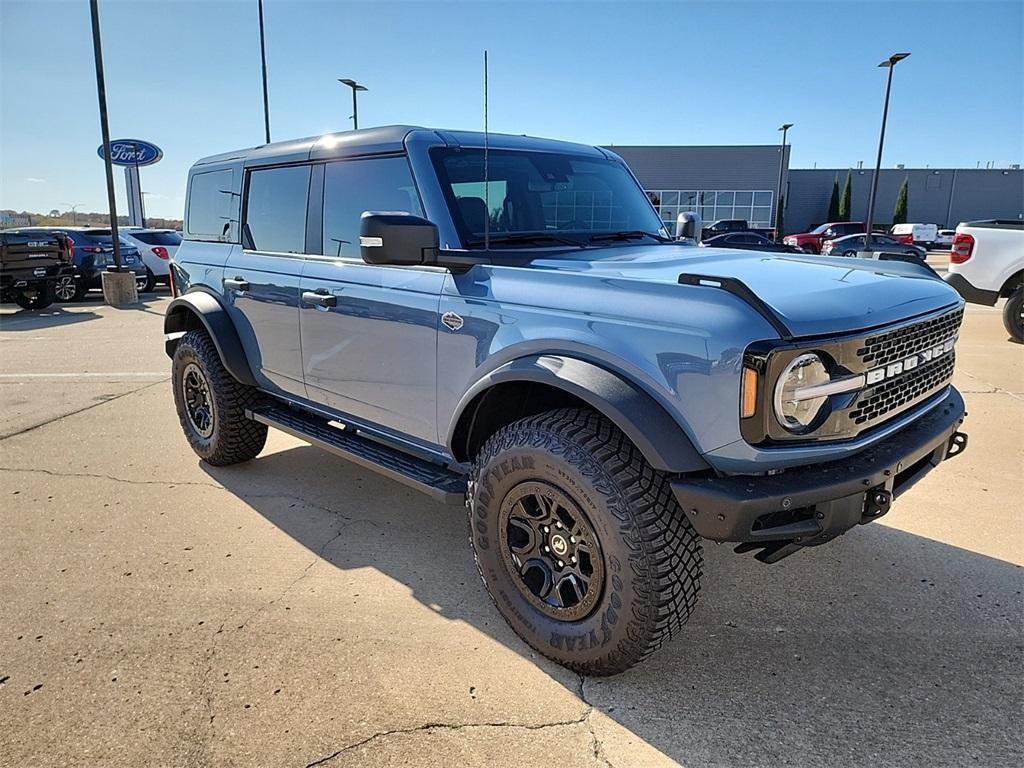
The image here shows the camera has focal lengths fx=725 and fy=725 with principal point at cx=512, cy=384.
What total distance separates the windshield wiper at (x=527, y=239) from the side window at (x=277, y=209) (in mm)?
1287

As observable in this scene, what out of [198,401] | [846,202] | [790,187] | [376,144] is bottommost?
[198,401]

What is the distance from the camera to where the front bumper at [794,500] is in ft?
7.21

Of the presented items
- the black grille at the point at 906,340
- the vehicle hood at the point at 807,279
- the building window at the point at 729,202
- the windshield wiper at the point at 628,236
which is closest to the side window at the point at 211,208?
the windshield wiper at the point at 628,236

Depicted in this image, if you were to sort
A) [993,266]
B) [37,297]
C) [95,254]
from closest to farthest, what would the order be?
[993,266] → [37,297] → [95,254]

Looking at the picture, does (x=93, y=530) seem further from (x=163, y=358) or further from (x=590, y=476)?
(x=163, y=358)

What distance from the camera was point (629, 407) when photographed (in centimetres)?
235

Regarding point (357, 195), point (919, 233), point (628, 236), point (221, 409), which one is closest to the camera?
point (357, 195)

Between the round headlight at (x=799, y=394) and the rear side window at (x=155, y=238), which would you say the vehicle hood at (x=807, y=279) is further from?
the rear side window at (x=155, y=238)

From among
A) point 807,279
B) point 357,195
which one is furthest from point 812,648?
point 357,195

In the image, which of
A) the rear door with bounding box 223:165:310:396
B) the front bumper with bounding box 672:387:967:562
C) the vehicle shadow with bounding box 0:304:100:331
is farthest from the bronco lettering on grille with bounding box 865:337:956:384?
the vehicle shadow with bounding box 0:304:100:331

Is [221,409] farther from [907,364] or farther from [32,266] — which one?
[32,266]

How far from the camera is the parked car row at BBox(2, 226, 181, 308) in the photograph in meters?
14.6

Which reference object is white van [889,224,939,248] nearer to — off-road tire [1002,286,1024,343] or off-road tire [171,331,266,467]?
off-road tire [1002,286,1024,343]

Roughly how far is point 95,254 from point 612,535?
17.3 m
